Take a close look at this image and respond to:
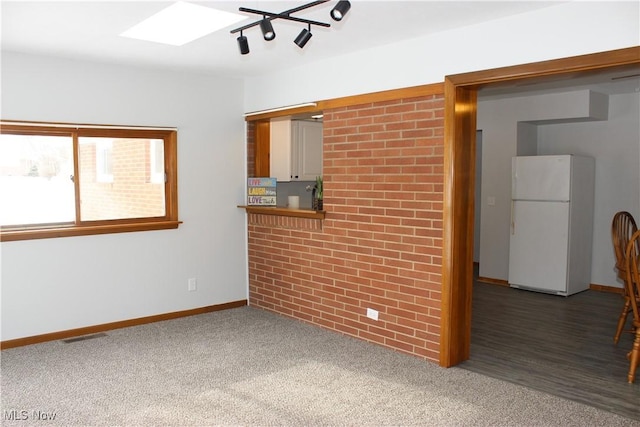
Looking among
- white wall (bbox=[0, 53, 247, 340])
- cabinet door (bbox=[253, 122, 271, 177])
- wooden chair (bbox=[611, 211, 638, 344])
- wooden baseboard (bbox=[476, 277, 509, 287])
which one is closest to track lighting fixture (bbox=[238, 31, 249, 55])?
white wall (bbox=[0, 53, 247, 340])

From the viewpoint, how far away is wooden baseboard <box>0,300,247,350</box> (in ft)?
13.7

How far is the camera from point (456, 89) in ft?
11.7

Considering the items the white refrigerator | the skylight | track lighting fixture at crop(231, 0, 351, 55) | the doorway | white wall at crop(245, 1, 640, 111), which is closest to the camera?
track lighting fixture at crop(231, 0, 351, 55)

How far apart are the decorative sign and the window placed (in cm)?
75

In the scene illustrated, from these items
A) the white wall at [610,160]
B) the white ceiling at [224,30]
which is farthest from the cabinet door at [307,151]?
the white wall at [610,160]

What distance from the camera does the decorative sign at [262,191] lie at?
5.26m

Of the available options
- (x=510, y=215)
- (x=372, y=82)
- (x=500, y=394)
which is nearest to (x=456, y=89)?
(x=372, y=82)

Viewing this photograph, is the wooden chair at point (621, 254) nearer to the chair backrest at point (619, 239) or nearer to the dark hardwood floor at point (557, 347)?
the chair backrest at point (619, 239)

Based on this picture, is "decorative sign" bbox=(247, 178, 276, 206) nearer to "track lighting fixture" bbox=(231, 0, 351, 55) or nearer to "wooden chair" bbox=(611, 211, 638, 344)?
"track lighting fixture" bbox=(231, 0, 351, 55)

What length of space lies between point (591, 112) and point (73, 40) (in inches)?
200

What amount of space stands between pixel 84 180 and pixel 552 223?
15.8 feet

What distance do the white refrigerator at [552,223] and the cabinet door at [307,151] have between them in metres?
2.31

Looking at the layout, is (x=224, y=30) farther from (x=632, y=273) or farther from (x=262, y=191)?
(x=632, y=273)

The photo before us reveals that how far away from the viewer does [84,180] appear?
176 inches
